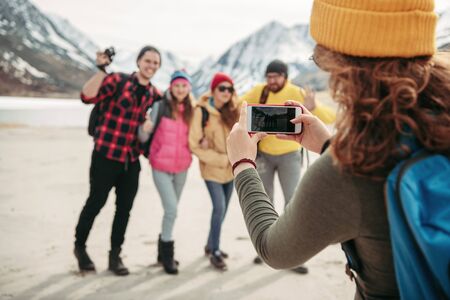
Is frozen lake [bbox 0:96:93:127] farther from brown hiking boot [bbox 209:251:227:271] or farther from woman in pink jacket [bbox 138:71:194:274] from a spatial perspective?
brown hiking boot [bbox 209:251:227:271]

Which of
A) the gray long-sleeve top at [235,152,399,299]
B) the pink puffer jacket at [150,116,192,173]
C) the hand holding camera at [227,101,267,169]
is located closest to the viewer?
the gray long-sleeve top at [235,152,399,299]

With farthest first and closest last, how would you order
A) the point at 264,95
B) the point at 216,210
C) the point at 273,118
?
1. the point at 264,95
2. the point at 216,210
3. the point at 273,118

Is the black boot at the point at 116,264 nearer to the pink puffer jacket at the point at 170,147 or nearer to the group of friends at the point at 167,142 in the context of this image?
the group of friends at the point at 167,142

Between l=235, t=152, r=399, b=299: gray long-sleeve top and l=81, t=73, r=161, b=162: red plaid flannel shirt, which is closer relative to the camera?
l=235, t=152, r=399, b=299: gray long-sleeve top

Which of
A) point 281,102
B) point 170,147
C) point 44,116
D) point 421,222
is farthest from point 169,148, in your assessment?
point 44,116

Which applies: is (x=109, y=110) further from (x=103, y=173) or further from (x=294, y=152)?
(x=294, y=152)

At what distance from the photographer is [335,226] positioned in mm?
1154

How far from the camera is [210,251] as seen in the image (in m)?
4.86

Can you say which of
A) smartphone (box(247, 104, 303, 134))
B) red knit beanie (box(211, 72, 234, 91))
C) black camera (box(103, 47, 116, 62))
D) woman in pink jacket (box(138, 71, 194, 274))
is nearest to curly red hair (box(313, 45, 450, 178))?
smartphone (box(247, 104, 303, 134))

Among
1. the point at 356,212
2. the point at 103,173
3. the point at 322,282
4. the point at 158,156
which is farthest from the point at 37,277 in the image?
the point at 356,212

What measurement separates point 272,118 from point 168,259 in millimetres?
2935

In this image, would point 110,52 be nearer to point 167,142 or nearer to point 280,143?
point 167,142

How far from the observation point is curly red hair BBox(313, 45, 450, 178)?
3.56ft

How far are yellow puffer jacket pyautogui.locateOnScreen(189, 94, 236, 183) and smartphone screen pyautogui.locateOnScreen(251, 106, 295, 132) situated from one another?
2612 millimetres
